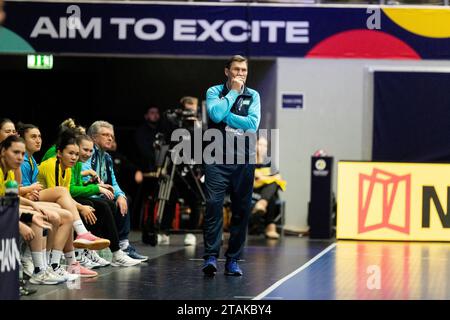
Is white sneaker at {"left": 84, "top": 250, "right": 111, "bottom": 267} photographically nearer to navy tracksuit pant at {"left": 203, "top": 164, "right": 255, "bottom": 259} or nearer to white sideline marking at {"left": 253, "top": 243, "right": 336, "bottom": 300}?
navy tracksuit pant at {"left": 203, "top": 164, "right": 255, "bottom": 259}

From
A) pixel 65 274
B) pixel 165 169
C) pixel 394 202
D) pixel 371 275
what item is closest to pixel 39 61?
pixel 165 169

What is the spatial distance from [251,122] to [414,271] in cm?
248

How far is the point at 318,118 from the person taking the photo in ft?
58.8

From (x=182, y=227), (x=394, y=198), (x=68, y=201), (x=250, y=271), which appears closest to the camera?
(x=68, y=201)

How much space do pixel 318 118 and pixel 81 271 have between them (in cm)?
852

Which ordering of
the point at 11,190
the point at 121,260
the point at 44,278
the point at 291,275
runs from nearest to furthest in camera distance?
the point at 11,190 → the point at 44,278 → the point at 291,275 → the point at 121,260

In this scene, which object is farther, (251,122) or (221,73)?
(221,73)

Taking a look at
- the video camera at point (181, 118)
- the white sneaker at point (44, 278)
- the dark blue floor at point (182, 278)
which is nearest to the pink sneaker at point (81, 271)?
the dark blue floor at point (182, 278)

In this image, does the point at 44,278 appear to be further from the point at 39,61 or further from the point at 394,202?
the point at 39,61

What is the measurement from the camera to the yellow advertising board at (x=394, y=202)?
15664 millimetres

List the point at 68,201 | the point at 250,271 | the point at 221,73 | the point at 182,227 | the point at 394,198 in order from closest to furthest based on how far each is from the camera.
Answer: the point at 68,201, the point at 250,271, the point at 394,198, the point at 182,227, the point at 221,73

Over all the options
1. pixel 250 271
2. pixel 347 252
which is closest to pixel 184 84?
pixel 347 252

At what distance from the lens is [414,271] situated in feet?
36.4

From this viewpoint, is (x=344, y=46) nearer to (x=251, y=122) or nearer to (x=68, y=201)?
(x=251, y=122)
